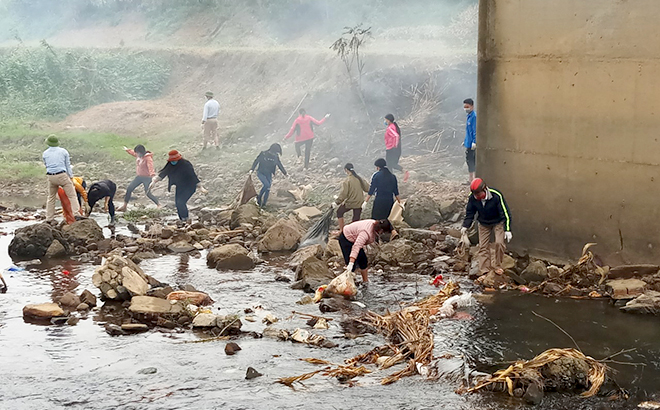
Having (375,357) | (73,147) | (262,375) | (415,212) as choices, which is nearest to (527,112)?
(415,212)

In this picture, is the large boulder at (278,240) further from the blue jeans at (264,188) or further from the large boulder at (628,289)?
the large boulder at (628,289)

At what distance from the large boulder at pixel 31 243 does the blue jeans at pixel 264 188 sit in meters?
4.73

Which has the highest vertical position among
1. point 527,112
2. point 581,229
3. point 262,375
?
point 527,112

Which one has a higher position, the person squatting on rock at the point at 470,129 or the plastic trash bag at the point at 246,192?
the person squatting on rock at the point at 470,129

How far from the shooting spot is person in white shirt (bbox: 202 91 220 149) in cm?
2239

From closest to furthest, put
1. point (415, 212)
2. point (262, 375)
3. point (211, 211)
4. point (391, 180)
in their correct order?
1. point (262, 375)
2. point (391, 180)
3. point (415, 212)
4. point (211, 211)

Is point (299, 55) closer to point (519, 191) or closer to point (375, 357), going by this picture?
point (519, 191)

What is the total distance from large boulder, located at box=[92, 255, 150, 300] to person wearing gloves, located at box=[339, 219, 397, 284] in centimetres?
277

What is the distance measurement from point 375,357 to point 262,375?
Result: 1200 mm

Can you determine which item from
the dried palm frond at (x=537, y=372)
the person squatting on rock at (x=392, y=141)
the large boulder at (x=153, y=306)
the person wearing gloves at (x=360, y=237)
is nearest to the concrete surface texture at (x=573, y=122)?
the person wearing gloves at (x=360, y=237)

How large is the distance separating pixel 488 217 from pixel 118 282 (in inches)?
200

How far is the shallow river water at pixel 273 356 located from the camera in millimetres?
7297

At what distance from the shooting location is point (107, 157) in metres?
24.3

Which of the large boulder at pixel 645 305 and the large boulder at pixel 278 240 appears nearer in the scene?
the large boulder at pixel 645 305
